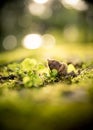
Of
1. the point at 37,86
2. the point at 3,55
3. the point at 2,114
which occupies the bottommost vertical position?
the point at 2,114

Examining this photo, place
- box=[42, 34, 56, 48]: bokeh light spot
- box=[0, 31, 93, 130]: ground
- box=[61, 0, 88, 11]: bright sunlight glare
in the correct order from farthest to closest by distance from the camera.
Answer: box=[61, 0, 88, 11]: bright sunlight glare, box=[42, 34, 56, 48]: bokeh light spot, box=[0, 31, 93, 130]: ground

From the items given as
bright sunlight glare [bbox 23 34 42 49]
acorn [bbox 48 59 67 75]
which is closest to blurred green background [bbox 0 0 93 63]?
bright sunlight glare [bbox 23 34 42 49]

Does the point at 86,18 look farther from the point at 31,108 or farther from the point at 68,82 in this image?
the point at 31,108

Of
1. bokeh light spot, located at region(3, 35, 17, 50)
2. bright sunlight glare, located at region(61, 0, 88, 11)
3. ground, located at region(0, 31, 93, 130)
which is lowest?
ground, located at region(0, 31, 93, 130)

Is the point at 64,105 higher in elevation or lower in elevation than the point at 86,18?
lower

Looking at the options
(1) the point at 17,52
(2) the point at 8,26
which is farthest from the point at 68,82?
(2) the point at 8,26

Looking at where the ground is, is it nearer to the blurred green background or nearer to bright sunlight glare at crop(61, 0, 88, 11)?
the blurred green background

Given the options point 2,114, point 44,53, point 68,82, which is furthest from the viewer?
point 44,53

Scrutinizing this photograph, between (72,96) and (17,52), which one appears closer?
(72,96)
